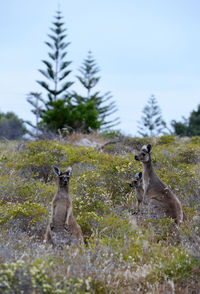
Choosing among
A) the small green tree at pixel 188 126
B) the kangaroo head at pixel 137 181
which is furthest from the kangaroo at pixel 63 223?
the small green tree at pixel 188 126

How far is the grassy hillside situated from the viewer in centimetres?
434

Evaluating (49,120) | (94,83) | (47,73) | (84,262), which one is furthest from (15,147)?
(94,83)

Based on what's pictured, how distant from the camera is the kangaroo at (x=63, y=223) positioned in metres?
5.96

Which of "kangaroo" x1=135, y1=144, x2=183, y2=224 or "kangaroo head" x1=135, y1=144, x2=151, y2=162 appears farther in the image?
"kangaroo head" x1=135, y1=144, x2=151, y2=162

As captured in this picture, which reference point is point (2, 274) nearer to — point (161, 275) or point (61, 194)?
point (161, 275)

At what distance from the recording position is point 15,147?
1568cm

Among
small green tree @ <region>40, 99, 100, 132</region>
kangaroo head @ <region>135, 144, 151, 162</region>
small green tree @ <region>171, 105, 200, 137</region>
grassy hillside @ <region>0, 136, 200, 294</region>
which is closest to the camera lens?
grassy hillside @ <region>0, 136, 200, 294</region>

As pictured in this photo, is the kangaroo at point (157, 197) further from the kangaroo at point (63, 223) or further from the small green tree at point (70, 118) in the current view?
the small green tree at point (70, 118)

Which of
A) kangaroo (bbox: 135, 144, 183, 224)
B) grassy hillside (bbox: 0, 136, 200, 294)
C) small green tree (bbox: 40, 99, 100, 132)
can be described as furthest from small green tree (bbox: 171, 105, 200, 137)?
kangaroo (bbox: 135, 144, 183, 224)

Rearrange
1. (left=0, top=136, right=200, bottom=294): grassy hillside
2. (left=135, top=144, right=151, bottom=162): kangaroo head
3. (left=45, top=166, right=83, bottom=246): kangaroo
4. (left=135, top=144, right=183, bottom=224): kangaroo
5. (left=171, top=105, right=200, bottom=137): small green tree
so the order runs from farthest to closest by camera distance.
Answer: (left=171, top=105, right=200, bottom=137): small green tree, (left=135, top=144, right=151, bottom=162): kangaroo head, (left=135, top=144, right=183, bottom=224): kangaroo, (left=45, top=166, right=83, bottom=246): kangaroo, (left=0, top=136, right=200, bottom=294): grassy hillside

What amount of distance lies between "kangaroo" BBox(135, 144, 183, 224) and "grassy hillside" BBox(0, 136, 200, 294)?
233mm

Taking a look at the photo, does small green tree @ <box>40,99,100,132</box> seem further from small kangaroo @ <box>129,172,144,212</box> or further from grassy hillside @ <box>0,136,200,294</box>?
small kangaroo @ <box>129,172,144,212</box>

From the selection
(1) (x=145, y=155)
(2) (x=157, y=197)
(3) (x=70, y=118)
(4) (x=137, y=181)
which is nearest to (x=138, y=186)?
(4) (x=137, y=181)

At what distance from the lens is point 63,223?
6352 mm
